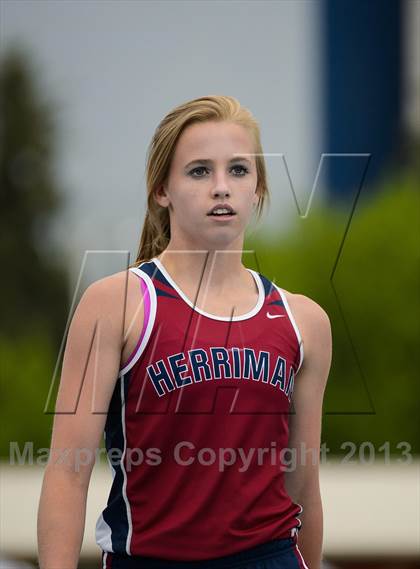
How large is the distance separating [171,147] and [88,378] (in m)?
0.65

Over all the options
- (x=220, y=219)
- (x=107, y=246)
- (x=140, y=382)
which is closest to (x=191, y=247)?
(x=220, y=219)

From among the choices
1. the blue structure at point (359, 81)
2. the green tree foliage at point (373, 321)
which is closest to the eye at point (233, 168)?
the green tree foliage at point (373, 321)

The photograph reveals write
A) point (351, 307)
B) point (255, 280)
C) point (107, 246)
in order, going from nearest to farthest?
1. point (255, 280)
2. point (107, 246)
3. point (351, 307)

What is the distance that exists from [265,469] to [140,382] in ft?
1.31

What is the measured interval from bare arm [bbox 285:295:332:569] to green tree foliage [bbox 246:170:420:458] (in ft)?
31.3

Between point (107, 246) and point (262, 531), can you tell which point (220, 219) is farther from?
point (107, 246)

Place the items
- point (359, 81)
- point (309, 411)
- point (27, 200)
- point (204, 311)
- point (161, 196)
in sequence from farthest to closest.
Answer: point (359, 81), point (27, 200), point (309, 411), point (161, 196), point (204, 311)

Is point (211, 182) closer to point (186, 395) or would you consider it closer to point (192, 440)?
point (186, 395)

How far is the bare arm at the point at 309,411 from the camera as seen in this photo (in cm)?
318

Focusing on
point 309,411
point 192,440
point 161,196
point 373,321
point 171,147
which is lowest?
point 373,321

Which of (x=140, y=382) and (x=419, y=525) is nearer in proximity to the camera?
(x=140, y=382)

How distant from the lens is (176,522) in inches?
114

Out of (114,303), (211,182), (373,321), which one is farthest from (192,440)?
(373,321)

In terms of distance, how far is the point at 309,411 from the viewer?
3.24 metres
